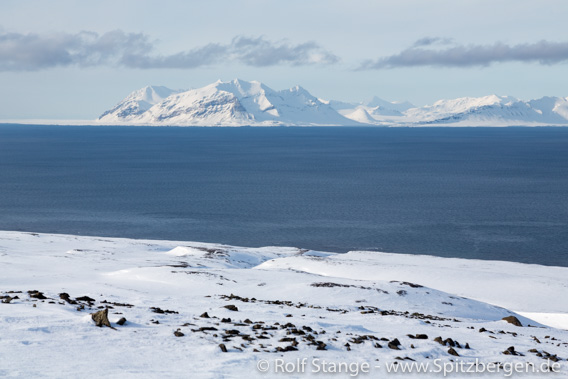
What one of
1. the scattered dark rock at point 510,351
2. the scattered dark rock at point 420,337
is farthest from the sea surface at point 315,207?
the scattered dark rock at point 420,337

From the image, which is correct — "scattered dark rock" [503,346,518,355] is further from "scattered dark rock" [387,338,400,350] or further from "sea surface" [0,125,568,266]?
"sea surface" [0,125,568,266]

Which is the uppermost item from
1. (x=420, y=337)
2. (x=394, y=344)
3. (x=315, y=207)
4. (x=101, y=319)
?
(x=101, y=319)

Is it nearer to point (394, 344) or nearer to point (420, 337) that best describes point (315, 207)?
point (420, 337)

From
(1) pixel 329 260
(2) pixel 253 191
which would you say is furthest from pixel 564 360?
(2) pixel 253 191

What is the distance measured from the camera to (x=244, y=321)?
22172 millimetres

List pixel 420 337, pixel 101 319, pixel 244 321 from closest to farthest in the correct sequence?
pixel 101 319 → pixel 420 337 → pixel 244 321

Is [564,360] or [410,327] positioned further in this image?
[410,327]

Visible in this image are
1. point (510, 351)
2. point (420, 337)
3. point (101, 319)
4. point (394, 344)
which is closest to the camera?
point (394, 344)

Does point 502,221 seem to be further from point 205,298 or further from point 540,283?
point 205,298

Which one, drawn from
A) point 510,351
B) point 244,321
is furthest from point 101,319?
point 510,351

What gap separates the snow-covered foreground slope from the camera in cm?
1683

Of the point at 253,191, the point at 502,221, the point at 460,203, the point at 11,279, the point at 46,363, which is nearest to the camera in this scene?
the point at 46,363

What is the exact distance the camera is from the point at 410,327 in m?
24.0

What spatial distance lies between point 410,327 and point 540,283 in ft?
97.3
